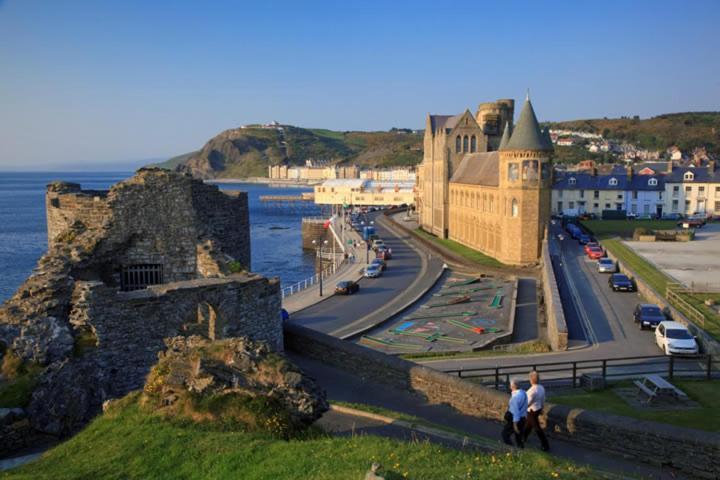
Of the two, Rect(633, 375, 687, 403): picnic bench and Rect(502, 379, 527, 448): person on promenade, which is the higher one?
Rect(502, 379, 527, 448): person on promenade

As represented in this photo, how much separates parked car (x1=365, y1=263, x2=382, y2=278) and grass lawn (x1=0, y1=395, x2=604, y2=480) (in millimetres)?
41882

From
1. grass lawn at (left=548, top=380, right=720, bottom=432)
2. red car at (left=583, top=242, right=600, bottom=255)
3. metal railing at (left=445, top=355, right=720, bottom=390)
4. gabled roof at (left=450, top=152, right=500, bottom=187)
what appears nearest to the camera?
grass lawn at (left=548, top=380, right=720, bottom=432)

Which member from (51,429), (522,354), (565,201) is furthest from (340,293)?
(565,201)

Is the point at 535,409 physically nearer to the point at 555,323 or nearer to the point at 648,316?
the point at 555,323

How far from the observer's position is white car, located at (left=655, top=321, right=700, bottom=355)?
75.4ft

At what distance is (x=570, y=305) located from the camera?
3341 cm

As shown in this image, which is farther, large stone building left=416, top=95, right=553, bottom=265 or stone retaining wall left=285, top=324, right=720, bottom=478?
large stone building left=416, top=95, right=553, bottom=265

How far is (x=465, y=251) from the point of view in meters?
62.9

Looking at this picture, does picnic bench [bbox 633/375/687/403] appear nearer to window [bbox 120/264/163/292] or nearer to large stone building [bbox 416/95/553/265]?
window [bbox 120/264/163/292]

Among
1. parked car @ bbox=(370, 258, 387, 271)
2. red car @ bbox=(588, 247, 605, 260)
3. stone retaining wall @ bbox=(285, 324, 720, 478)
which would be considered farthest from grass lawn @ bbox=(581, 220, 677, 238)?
stone retaining wall @ bbox=(285, 324, 720, 478)

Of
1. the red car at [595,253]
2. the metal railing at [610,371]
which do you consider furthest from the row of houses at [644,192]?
the metal railing at [610,371]

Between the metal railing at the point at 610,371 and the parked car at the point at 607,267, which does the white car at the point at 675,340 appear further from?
the parked car at the point at 607,267

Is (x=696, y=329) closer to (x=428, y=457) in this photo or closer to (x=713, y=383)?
(x=713, y=383)

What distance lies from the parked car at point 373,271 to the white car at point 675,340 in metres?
28.1
